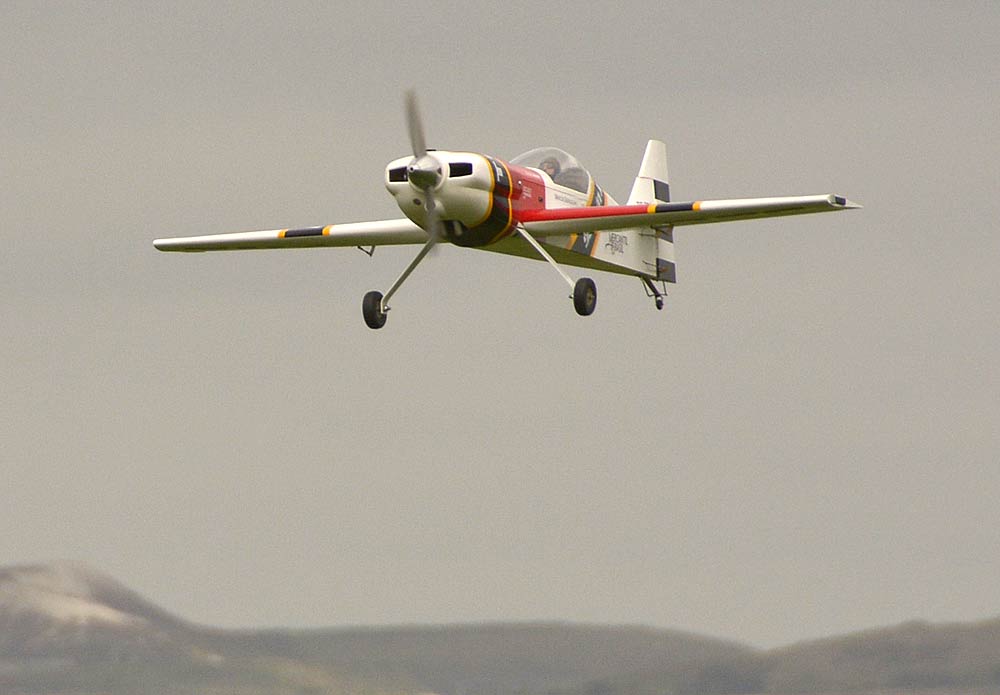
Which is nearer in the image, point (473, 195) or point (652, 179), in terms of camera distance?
point (473, 195)

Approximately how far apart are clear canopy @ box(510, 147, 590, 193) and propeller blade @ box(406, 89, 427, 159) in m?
3.16

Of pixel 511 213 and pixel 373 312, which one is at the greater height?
pixel 511 213

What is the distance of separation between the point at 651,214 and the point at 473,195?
130 inches

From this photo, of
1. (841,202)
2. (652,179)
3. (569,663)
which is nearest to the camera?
(841,202)

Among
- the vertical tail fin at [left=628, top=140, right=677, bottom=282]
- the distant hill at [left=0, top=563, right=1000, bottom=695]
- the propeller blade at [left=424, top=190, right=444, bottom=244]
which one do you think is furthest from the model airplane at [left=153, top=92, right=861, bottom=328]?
the distant hill at [left=0, top=563, right=1000, bottom=695]

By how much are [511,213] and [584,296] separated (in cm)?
209

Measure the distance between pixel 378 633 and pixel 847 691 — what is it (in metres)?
47.7

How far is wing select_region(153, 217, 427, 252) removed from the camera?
33.4 meters

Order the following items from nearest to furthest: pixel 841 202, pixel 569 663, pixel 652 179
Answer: pixel 841 202, pixel 652 179, pixel 569 663

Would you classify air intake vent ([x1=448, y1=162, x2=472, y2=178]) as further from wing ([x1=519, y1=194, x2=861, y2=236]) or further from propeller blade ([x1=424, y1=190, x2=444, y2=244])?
wing ([x1=519, y1=194, x2=861, y2=236])

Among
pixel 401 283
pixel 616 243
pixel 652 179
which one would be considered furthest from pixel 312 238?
pixel 652 179

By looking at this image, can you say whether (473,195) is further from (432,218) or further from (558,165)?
(558,165)

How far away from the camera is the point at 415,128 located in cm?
3075

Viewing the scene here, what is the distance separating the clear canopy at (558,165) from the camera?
1334 inches
